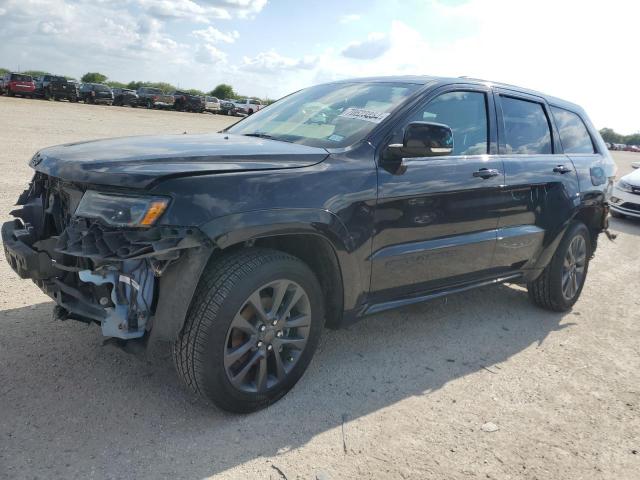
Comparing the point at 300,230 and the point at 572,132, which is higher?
the point at 572,132

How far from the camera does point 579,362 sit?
409cm

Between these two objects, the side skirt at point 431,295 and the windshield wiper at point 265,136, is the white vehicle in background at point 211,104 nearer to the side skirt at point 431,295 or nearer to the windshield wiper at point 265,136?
the windshield wiper at point 265,136

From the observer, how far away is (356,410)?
3158 millimetres

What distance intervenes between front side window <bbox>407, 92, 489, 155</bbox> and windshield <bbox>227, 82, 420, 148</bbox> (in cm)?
21

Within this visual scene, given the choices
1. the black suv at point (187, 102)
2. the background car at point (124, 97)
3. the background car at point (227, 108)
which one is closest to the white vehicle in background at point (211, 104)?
the black suv at point (187, 102)

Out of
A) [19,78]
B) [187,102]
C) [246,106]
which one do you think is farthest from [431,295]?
[246,106]

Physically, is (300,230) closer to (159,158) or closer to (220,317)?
(220,317)

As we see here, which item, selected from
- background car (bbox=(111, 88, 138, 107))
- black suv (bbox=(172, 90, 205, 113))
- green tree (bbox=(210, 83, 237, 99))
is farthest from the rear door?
green tree (bbox=(210, 83, 237, 99))

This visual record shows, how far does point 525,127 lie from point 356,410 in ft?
8.99

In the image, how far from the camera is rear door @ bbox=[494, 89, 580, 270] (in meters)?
4.21

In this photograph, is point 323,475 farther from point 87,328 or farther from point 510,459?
point 87,328

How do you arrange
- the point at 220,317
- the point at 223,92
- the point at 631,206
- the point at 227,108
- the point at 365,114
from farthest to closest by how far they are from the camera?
1. the point at 223,92
2. the point at 227,108
3. the point at 631,206
4. the point at 365,114
5. the point at 220,317

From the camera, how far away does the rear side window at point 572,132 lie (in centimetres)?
496

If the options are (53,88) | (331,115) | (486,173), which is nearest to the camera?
(331,115)
